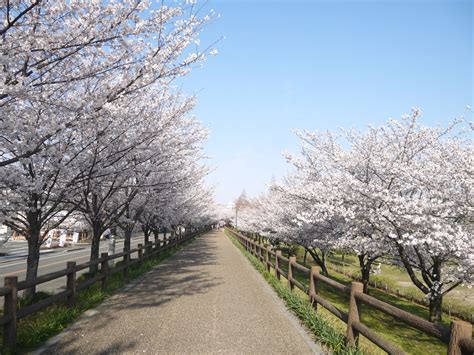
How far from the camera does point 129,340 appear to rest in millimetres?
5340

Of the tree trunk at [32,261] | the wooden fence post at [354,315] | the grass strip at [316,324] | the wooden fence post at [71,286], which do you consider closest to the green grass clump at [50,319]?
the wooden fence post at [71,286]

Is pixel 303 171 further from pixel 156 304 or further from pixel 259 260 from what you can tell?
pixel 156 304

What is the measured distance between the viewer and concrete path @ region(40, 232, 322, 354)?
517 cm

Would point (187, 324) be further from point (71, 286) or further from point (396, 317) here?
point (396, 317)

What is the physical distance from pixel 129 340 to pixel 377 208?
6088 millimetres

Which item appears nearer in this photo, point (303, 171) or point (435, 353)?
point (435, 353)

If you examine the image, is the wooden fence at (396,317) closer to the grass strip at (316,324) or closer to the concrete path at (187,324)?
the grass strip at (316,324)

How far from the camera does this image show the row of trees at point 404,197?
7.59 m

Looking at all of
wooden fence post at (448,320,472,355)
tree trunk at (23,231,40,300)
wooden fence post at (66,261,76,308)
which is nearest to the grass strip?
wooden fence post at (448,320,472,355)

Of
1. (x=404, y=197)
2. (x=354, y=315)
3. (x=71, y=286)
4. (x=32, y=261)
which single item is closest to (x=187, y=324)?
(x=71, y=286)

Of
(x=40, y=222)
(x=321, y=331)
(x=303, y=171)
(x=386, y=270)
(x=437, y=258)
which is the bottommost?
(x=386, y=270)

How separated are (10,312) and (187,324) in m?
2.77

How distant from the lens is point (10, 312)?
4844mm

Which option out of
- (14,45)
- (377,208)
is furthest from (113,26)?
(377,208)
